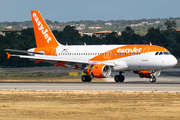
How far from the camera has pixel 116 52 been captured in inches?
1779

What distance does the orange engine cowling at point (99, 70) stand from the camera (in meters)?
42.5

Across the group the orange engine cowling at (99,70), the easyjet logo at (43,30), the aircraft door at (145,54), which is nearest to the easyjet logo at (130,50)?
the aircraft door at (145,54)

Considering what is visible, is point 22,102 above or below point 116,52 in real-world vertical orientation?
below

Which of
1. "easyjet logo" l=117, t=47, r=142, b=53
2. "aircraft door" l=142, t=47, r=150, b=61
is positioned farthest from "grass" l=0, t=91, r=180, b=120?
"easyjet logo" l=117, t=47, r=142, b=53

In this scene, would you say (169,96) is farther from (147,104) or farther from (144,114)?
(144,114)

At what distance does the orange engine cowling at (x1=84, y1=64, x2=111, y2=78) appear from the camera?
140ft

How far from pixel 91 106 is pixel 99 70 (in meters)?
20.4

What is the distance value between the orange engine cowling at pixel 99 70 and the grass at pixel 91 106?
42.7 ft

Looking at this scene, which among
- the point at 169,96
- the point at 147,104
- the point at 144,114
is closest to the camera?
the point at 144,114

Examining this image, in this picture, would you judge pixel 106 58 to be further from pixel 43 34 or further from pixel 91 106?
pixel 91 106

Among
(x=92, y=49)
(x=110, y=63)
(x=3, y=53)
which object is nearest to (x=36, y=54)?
(x=92, y=49)

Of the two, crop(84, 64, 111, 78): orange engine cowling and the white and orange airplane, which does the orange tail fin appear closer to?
the white and orange airplane

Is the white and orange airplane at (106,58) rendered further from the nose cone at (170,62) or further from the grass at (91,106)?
the grass at (91,106)

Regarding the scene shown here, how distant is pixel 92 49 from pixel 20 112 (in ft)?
93.1
